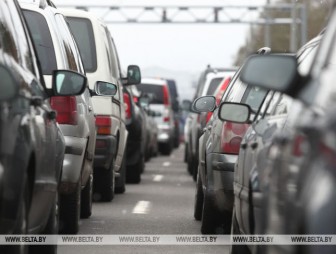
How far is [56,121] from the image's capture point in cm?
902

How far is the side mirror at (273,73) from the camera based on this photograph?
557cm

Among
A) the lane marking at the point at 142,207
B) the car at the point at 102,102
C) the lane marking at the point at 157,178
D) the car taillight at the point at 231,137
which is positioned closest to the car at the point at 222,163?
the car taillight at the point at 231,137

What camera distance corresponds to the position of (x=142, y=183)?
21.0 metres

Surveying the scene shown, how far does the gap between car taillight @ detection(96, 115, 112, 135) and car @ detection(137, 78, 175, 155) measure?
22.3 meters

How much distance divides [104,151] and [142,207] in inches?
36.2

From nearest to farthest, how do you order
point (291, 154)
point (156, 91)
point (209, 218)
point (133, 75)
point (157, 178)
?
1. point (291, 154)
2. point (209, 218)
3. point (133, 75)
4. point (157, 178)
5. point (156, 91)

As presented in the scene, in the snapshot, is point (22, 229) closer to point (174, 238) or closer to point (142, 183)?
point (174, 238)

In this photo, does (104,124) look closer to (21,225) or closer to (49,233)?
(49,233)

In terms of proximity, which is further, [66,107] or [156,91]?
[156,91]

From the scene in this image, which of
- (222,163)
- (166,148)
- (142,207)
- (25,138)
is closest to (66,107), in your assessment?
(222,163)

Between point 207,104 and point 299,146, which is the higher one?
point 299,146

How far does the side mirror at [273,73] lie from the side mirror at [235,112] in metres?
2.85

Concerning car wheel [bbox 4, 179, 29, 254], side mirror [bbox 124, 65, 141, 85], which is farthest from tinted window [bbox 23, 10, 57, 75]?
side mirror [bbox 124, 65, 141, 85]

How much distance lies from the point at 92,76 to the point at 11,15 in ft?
24.1
